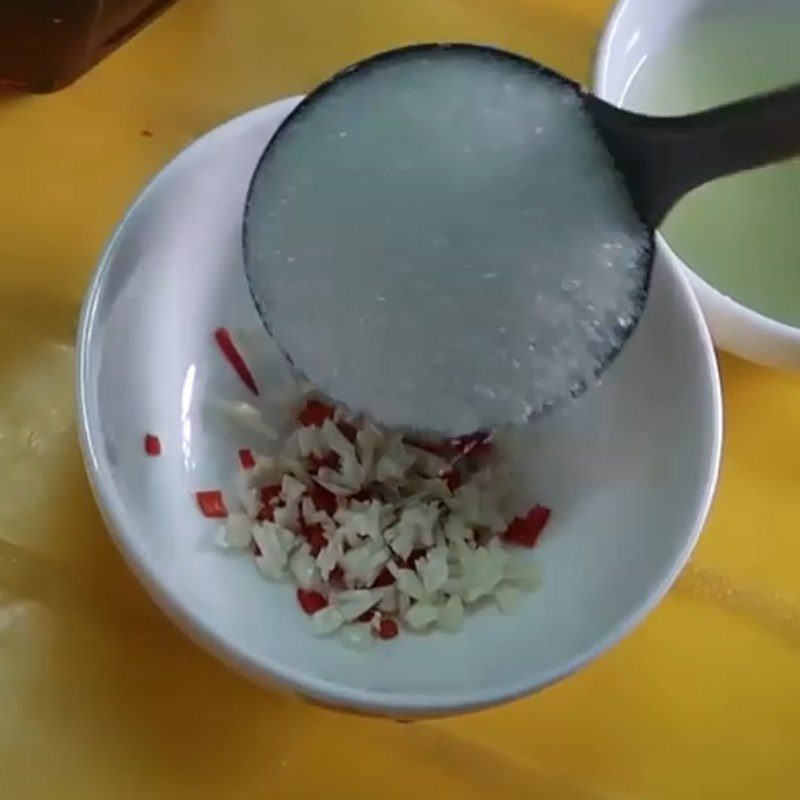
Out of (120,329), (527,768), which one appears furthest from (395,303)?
(527,768)

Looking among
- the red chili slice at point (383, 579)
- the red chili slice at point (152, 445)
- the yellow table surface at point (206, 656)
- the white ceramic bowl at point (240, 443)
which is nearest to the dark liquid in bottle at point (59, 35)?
the yellow table surface at point (206, 656)

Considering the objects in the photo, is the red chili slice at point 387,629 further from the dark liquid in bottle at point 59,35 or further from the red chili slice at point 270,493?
the dark liquid in bottle at point 59,35

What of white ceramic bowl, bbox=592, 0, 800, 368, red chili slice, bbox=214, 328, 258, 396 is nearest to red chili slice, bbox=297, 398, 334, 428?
red chili slice, bbox=214, 328, 258, 396

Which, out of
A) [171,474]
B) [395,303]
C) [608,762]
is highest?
[395,303]

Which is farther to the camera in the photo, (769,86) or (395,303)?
(769,86)

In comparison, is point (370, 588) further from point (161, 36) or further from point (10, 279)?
point (161, 36)

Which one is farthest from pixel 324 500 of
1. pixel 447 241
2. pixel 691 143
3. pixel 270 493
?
pixel 691 143

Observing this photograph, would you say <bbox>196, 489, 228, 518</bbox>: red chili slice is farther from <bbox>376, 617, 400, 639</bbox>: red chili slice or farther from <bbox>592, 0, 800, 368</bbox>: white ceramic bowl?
<bbox>592, 0, 800, 368</bbox>: white ceramic bowl
